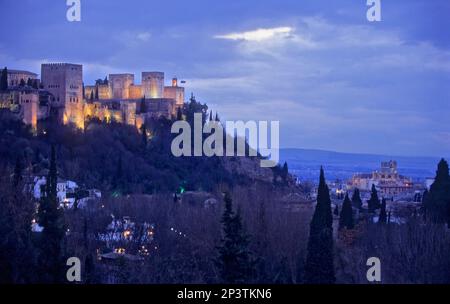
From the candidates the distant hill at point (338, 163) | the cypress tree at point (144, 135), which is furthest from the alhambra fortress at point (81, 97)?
the distant hill at point (338, 163)

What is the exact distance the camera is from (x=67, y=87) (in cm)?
3191

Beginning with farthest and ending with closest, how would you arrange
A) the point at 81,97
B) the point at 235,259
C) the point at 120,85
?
1. the point at 120,85
2. the point at 81,97
3. the point at 235,259

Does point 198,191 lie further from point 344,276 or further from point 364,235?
point 344,276

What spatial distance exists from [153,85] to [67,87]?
7.02m

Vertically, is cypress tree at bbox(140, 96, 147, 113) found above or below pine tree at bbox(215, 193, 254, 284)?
above

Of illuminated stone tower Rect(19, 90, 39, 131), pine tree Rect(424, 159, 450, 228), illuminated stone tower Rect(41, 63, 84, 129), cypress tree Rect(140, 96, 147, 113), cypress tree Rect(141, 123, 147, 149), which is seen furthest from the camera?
cypress tree Rect(140, 96, 147, 113)

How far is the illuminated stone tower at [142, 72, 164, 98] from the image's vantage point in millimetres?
38156

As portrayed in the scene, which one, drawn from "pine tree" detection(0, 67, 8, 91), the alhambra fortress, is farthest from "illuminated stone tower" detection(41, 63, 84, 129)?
"pine tree" detection(0, 67, 8, 91)

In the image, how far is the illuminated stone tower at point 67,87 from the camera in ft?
104

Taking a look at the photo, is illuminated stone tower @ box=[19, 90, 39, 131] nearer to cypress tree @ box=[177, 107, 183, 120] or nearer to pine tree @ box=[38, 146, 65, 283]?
cypress tree @ box=[177, 107, 183, 120]

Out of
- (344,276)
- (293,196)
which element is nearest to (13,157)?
(293,196)

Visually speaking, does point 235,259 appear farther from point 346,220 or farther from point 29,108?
point 29,108

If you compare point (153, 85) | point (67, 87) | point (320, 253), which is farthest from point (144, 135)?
point (320, 253)

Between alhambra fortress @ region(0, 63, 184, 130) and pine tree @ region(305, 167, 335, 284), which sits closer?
pine tree @ region(305, 167, 335, 284)
